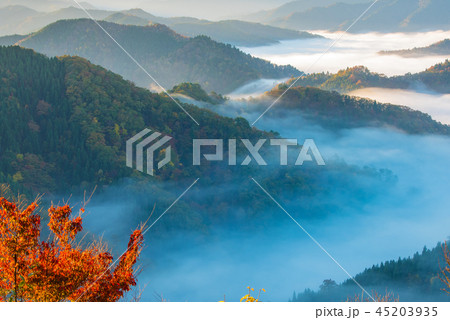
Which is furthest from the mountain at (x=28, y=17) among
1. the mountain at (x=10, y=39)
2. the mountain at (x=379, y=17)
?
the mountain at (x=379, y=17)

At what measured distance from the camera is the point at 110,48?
12888 centimetres

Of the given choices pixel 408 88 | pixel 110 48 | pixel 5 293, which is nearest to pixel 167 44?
pixel 110 48

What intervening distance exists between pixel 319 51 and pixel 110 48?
215 ft

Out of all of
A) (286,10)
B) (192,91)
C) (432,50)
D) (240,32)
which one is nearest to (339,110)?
(192,91)

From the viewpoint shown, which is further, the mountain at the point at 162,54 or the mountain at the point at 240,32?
the mountain at the point at 240,32

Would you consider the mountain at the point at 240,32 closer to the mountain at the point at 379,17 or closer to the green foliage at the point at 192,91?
the mountain at the point at 379,17

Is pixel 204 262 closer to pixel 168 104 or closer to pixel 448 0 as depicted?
pixel 168 104

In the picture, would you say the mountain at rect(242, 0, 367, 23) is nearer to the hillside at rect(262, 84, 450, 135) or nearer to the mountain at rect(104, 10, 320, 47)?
the mountain at rect(104, 10, 320, 47)

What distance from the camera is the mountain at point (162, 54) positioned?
120m

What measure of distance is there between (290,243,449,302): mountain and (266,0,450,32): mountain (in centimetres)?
12429

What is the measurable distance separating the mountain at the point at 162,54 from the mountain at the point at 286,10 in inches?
1629

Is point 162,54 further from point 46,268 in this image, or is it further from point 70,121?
point 46,268

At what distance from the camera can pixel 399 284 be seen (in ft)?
135

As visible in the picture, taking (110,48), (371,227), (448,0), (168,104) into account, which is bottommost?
(371,227)
